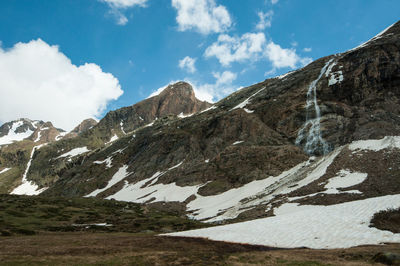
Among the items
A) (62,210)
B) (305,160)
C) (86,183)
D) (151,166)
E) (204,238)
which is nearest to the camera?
(204,238)

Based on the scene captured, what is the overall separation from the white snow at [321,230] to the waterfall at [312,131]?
4953cm

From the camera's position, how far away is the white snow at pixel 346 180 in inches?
1923

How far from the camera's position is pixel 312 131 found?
8681cm

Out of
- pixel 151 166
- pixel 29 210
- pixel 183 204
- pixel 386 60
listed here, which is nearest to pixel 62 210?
pixel 29 210

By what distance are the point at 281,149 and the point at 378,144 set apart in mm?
27545

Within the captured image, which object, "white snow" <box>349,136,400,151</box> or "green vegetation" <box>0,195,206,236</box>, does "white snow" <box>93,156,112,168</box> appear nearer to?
"green vegetation" <box>0,195,206,236</box>

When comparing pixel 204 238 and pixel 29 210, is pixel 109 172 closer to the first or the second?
pixel 29 210

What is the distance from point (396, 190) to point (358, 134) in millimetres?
34398

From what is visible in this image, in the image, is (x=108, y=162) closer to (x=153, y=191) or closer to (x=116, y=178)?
(x=116, y=178)

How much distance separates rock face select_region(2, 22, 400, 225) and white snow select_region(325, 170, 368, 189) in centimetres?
75

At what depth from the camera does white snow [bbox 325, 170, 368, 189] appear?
1923 inches

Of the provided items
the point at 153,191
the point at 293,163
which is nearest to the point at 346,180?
the point at 293,163

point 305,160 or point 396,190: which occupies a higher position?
point 305,160

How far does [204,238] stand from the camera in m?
30.5
